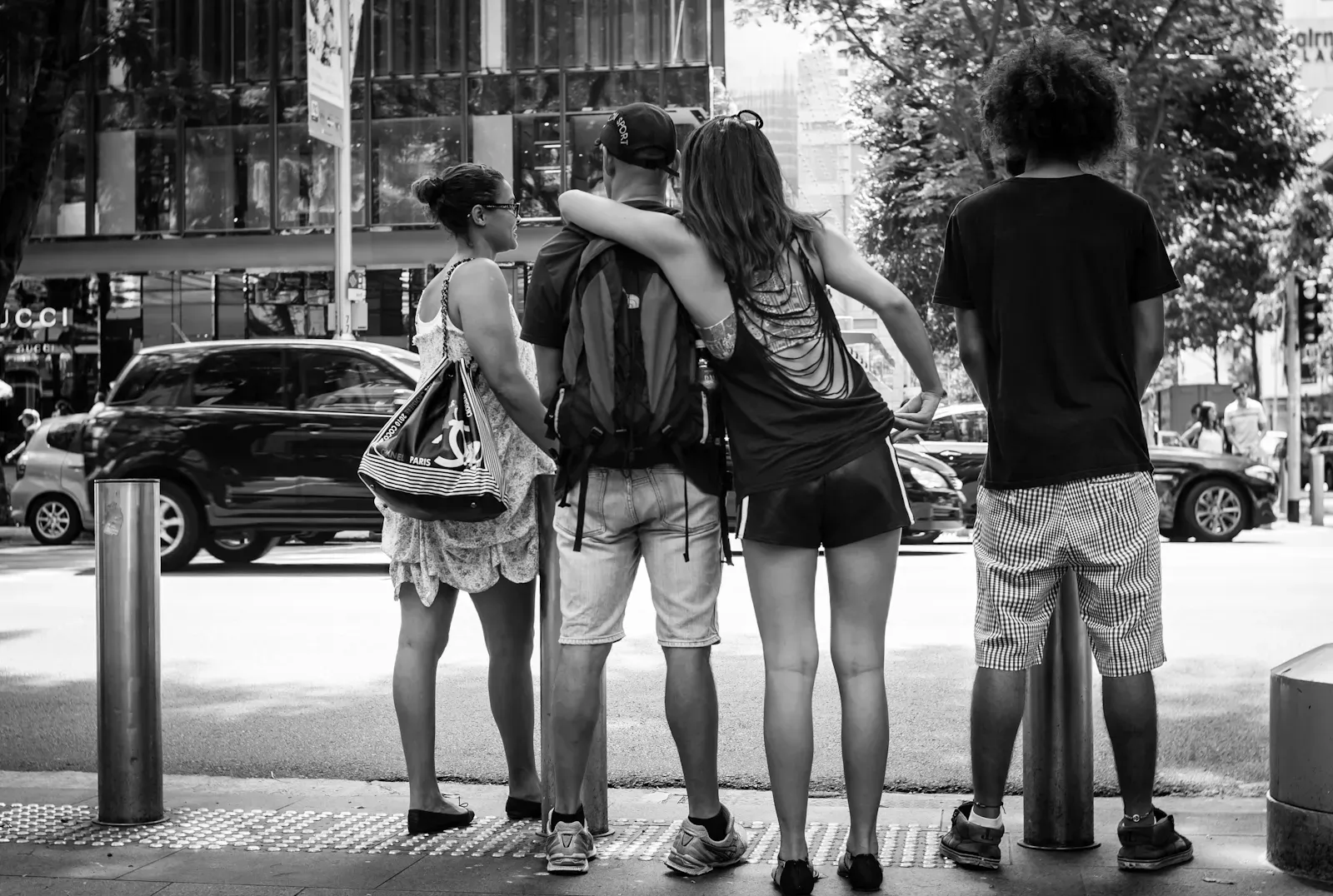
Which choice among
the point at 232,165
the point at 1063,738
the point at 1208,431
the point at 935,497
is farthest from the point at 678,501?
the point at 232,165

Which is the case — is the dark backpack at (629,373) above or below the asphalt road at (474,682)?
above

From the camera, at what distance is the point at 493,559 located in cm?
421

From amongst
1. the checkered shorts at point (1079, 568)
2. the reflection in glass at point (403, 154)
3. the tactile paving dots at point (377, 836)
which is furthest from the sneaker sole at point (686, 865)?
the reflection in glass at point (403, 154)

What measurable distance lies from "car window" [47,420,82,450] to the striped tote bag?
12.9 meters

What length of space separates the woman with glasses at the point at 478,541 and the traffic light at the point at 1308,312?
1919 centimetres

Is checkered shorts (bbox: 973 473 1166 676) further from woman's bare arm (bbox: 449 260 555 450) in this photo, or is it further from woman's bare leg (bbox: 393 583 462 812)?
woman's bare leg (bbox: 393 583 462 812)

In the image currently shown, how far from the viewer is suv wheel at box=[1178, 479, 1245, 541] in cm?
1562

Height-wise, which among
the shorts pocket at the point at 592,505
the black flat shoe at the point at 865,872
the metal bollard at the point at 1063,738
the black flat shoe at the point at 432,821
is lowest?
the black flat shoe at the point at 432,821

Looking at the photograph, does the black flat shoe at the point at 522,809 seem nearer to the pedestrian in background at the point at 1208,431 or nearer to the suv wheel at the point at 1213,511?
the suv wheel at the point at 1213,511

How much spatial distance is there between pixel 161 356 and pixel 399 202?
2015 cm

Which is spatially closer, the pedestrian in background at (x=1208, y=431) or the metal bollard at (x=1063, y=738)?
the metal bollard at (x=1063, y=738)

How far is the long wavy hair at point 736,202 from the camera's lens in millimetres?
3533

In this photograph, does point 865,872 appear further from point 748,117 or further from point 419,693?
point 748,117

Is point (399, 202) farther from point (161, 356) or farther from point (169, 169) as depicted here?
point (161, 356)
